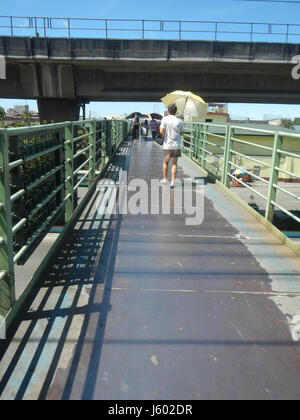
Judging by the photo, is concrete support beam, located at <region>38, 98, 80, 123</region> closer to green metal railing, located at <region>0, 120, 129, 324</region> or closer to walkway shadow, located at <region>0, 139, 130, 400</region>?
green metal railing, located at <region>0, 120, 129, 324</region>

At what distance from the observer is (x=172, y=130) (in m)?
7.72

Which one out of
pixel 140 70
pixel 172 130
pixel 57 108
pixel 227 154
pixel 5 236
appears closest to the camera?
pixel 5 236

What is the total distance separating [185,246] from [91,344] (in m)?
2.24

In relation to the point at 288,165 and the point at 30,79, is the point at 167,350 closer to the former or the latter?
the point at 30,79

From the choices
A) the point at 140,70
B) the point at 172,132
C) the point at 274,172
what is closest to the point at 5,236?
the point at 274,172

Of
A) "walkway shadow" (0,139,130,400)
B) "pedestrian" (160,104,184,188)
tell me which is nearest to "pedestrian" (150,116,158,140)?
"pedestrian" (160,104,184,188)

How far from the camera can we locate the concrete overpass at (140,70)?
822 inches

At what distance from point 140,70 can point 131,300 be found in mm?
22795

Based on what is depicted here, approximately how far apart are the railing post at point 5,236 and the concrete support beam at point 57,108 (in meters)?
23.8

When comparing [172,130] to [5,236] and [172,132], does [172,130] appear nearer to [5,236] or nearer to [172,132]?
[172,132]

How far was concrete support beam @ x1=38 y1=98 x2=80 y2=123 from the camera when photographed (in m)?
24.8

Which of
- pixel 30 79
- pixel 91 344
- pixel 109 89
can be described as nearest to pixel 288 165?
pixel 109 89

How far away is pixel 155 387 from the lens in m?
2.21

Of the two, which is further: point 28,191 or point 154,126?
point 154,126
